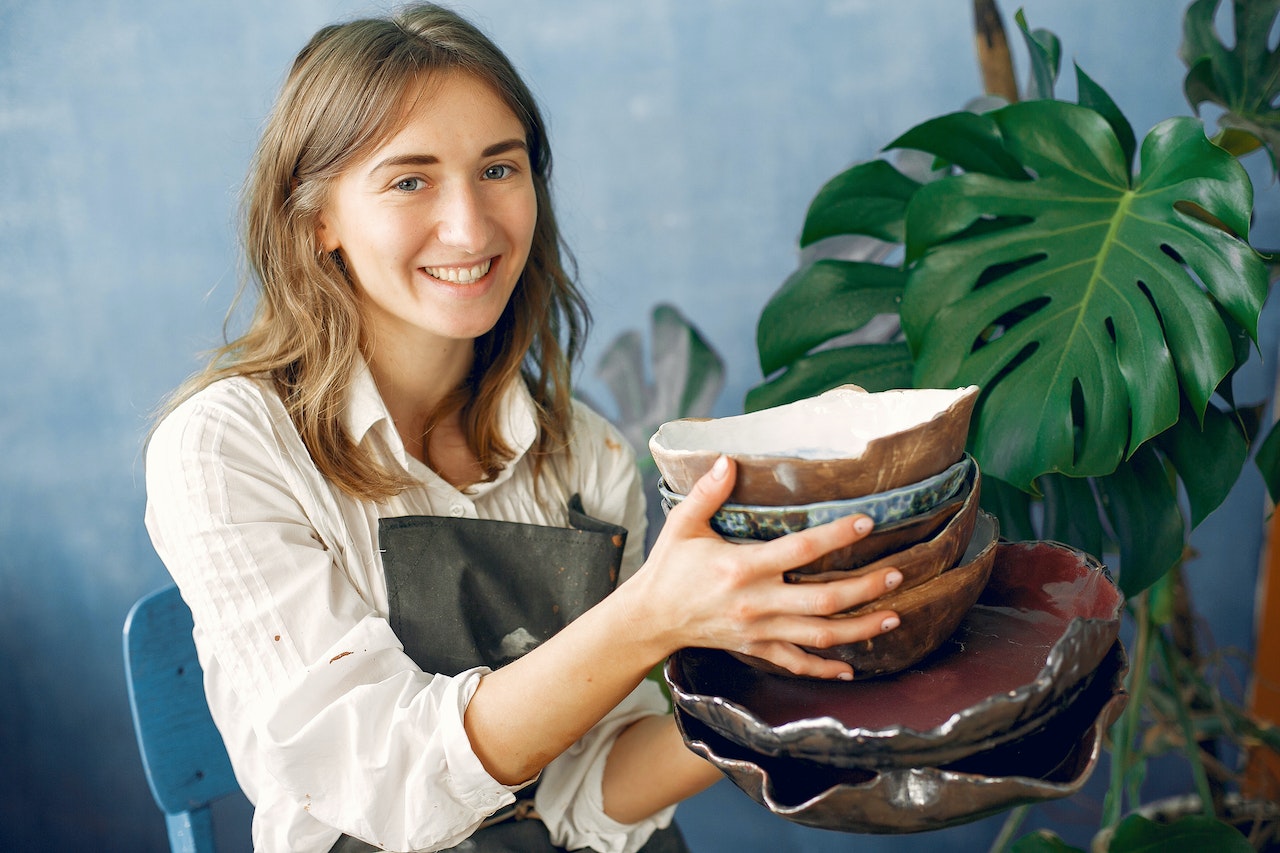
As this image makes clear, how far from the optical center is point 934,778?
1.79 ft

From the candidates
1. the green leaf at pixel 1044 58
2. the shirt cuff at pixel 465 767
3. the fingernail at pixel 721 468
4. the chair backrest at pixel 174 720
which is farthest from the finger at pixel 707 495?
the green leaf at pixel 1044 58

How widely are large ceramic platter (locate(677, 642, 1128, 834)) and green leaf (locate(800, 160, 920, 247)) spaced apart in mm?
655

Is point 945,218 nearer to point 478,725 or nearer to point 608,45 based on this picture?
point 478,725

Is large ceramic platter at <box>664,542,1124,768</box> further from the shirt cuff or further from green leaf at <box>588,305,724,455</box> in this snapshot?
green leaf at <box>588,305,724,455</box>

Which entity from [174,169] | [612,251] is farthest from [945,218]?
[174,169]

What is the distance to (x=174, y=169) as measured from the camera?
1.67 meters

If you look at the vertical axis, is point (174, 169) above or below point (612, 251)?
above

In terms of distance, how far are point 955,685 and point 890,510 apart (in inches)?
5.1

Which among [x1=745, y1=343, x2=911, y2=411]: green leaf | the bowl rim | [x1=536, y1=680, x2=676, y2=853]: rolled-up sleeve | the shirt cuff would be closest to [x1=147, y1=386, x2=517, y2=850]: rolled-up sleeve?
the shirt cuff

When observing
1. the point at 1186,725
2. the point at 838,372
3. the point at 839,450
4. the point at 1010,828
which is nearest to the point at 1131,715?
the point at 1186,725

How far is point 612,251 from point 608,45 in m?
0.35

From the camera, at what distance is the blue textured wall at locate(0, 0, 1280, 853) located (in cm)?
165

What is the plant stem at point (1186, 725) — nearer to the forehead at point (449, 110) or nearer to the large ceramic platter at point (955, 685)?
the large ceramic platter at point (955, 685)

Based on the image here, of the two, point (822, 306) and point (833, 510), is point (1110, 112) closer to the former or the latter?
point (822, 306)
